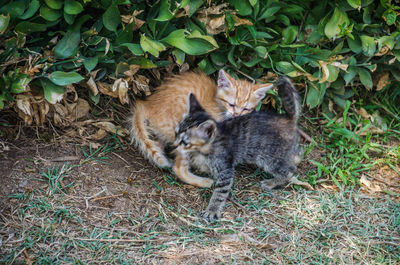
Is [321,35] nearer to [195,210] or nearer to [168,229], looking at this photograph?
[195,210]

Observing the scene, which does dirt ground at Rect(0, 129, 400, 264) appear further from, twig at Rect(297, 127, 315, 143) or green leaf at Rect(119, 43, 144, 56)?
green leaf at Rect(119, 43, 144, 56)

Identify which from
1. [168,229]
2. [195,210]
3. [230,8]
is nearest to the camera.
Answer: [168,229]

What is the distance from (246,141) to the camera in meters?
3.42

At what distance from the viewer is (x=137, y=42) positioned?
10.3 feet

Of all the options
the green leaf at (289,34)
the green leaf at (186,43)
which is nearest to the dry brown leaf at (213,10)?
the green leaf at (186,43)

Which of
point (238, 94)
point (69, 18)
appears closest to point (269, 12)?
point (238, 94)

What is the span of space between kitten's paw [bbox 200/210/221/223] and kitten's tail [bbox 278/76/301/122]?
3.52 feet

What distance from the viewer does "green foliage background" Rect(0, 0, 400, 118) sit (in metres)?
2.80

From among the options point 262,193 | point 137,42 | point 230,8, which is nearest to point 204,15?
point 230,8

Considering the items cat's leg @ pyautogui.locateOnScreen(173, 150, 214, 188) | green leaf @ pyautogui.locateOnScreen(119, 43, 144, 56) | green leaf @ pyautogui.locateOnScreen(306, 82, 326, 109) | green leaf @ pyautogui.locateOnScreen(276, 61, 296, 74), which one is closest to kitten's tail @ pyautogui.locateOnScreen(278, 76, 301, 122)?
green leaf @ pyautogui.locateOnScreen(276, 61, 296, 74)

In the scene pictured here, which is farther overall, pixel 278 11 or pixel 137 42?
pixel 278 11

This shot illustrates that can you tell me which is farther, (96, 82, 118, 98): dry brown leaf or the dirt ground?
(96, 82, 118, 98): dry brown leaf

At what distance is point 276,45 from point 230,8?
1.63 feet

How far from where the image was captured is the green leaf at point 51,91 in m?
2.86
